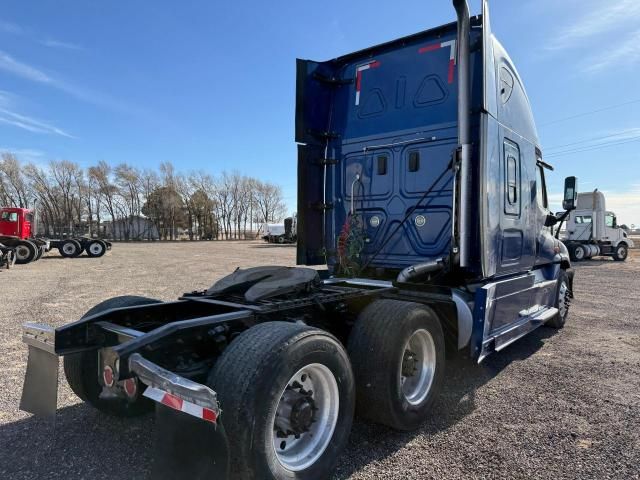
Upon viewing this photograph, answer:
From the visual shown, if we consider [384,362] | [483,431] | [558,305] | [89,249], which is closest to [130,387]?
[384,362]

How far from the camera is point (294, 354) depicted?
2.33 m

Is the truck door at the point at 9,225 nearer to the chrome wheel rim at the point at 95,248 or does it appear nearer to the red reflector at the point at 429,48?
the chrome wheel rim at the point at 95,248

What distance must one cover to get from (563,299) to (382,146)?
4.20 meters

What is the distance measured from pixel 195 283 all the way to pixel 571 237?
2069 cm

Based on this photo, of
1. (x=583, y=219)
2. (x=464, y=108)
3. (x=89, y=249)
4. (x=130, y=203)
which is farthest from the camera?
(x=130, y=203)

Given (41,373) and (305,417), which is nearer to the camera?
(305,417)

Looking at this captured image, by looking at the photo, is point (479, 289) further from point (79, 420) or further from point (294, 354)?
point (79, 420)

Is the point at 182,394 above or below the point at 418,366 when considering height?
above

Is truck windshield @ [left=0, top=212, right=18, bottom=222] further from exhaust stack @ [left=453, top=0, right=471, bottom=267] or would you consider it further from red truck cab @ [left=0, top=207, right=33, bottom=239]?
exhaust stack @ [left=453, top=0, right=471, bottom=267]

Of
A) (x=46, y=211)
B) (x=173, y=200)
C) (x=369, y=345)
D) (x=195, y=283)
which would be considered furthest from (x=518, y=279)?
(x=46, y=211)

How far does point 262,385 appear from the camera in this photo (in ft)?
7.11

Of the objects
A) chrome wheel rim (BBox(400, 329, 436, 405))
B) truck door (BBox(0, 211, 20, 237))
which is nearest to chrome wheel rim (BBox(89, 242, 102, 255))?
truck door (BBox(0, 211, 20, 237))

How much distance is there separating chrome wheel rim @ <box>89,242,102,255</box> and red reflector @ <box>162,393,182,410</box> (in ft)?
82.5

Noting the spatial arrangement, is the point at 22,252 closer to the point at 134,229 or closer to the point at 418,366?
the point at 418,366
